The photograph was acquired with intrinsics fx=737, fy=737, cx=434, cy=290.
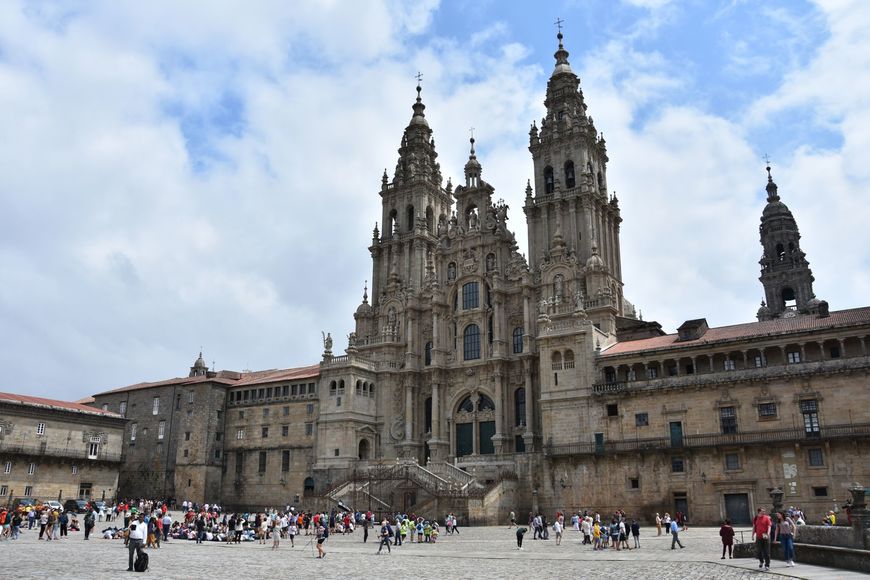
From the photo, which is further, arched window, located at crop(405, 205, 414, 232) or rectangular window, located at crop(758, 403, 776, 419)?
arched window, located at crop(405, 205, 414, 232)

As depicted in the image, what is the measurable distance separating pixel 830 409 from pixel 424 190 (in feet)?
152

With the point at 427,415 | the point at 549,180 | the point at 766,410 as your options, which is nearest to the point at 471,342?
the point at 427,415

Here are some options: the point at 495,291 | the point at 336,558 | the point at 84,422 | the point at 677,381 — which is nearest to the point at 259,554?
the point at 336,558

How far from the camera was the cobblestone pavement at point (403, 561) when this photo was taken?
22000mm

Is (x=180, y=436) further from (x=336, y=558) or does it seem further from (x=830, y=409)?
(x=830, y=409)

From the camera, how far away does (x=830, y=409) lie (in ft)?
146

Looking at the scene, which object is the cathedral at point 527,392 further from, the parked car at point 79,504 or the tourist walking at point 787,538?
the tourist walking at point 787,538

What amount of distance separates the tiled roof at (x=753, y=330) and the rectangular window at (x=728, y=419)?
4.49 metres

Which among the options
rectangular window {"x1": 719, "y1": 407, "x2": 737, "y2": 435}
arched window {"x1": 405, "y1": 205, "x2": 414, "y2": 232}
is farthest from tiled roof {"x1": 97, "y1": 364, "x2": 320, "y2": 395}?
rectangular window {"x1": 719, "y1": 407, "x2": 737, "y2": 435}

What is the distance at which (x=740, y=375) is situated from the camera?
4772 centimetres

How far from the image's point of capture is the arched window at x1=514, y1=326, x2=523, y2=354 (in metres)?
65.8

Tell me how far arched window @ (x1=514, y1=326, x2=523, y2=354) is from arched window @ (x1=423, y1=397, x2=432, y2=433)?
9.95 meters

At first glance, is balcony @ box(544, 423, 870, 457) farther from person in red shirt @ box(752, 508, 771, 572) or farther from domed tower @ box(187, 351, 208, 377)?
domed tower @ box(187, 351, 208, 377)

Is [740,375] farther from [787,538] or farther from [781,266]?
[781,266]
